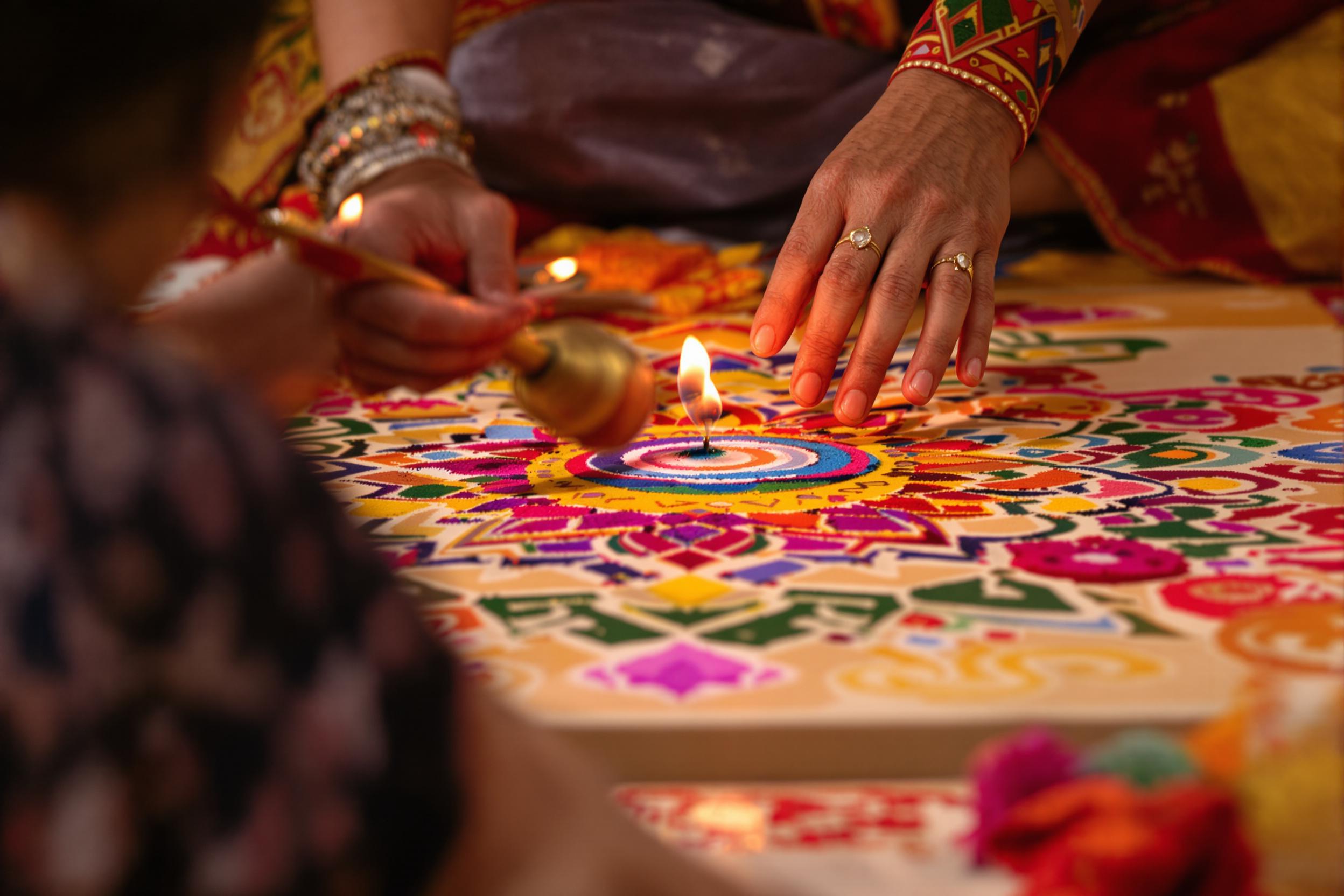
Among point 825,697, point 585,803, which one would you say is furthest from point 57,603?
point 825,697

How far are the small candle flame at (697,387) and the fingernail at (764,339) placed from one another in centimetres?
4

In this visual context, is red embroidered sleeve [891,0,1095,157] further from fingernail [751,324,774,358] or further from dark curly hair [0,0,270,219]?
dark curly hair [0,0,270,219]

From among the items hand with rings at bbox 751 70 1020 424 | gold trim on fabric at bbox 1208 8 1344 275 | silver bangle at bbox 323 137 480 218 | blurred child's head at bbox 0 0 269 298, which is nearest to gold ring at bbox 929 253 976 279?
hand with rings at bbox 751 70 1020 424

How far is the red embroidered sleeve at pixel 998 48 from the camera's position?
87 cm

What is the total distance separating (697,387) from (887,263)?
149 mm

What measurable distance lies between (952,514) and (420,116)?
1.77 ft

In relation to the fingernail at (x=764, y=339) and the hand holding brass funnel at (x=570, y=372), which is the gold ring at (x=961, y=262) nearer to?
the fingernail at (x=764, y=339)

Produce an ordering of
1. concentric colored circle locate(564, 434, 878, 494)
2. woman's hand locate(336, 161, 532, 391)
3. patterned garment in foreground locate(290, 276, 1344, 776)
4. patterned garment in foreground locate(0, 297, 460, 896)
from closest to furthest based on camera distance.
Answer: patterned garment in foreground locate(0, 297, 460, 896) → patterned garment in foreground locate(290, 276, 1344, 776) → woman's hand locate(336, 161, 532, 391) → concentric colored circle locate(564, 434, 878, 494)

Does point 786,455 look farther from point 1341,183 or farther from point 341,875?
point 1341,183

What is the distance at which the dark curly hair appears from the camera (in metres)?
0.24

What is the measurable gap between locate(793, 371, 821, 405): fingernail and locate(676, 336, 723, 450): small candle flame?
0.17 feet

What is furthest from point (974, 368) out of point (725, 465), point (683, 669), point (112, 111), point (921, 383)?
point (112, 111)

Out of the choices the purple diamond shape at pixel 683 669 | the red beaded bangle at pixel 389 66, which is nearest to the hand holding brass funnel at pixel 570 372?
the purple diamond shape at pixel 683 669

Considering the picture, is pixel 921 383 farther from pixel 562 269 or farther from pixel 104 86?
pixel 104 86
